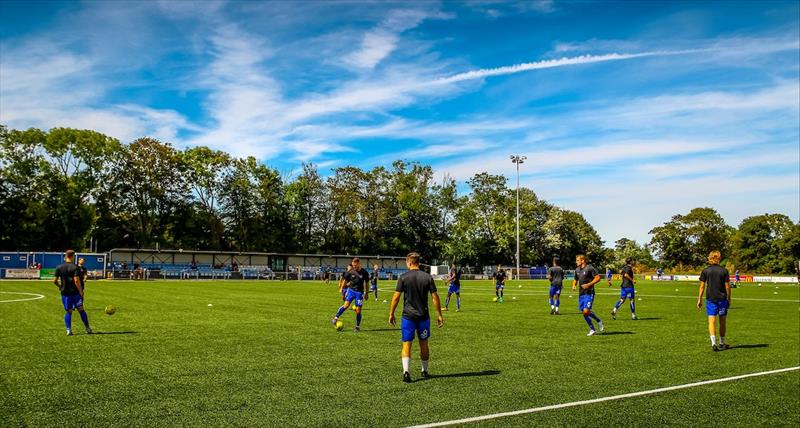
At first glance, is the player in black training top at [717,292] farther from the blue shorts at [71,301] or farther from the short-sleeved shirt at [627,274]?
the blue shorts at [71,301]

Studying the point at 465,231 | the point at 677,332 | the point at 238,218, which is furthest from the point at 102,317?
the point at 465,231

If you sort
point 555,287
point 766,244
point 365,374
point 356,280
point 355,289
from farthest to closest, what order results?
point 766,244 → point 555,287 → point 356,280 → point 355,289 → point 365,374

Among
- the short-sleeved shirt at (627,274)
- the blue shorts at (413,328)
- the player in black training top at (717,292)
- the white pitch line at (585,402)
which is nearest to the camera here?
the white pitch line at (585,402)

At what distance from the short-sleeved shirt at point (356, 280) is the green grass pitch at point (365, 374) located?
125 cm

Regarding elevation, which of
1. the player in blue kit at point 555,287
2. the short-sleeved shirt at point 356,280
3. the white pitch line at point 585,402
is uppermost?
the short-sleeved shirt at point 356,280

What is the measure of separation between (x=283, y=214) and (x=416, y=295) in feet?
257

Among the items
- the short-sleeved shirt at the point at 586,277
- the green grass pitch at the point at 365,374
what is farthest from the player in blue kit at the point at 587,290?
the green grass pitch at the point at 365,374

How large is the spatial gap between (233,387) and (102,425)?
234 centimetres

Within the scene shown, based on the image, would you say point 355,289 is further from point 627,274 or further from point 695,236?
point 695,236

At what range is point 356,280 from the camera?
696 inches

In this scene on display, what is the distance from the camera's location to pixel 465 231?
94562 millimetres

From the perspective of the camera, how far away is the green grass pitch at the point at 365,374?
7.83 meters

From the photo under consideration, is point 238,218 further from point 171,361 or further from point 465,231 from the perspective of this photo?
point 171,361

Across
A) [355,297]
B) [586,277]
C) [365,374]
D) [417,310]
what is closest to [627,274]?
[586,277]
